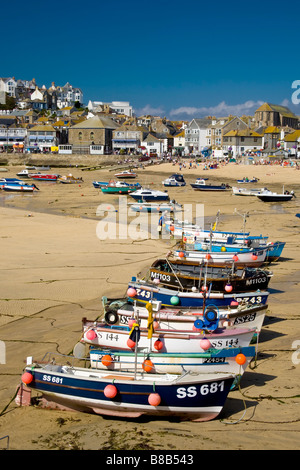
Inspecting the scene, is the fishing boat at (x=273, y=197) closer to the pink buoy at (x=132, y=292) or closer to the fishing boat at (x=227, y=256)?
the fishing boat at (x=227, y=256)

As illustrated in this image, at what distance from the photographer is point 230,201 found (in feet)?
135

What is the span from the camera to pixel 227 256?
18609 millimetres

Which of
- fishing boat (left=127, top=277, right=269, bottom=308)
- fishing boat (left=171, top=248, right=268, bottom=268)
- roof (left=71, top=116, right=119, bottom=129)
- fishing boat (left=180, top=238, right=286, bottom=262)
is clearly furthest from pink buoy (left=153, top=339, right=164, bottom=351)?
roof (left=71, top=116, right=119, bottom=129)

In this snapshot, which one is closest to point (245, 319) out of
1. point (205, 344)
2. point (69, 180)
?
point (205, 344)

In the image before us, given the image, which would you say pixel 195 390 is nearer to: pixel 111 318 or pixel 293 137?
pixel 111 318

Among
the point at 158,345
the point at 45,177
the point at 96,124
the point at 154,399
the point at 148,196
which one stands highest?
the point at 96,124

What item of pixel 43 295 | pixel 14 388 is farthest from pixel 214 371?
pixel 43 295

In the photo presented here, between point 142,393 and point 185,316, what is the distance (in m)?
3.18

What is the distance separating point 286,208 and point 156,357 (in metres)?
29.5

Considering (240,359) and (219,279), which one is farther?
(219,279)

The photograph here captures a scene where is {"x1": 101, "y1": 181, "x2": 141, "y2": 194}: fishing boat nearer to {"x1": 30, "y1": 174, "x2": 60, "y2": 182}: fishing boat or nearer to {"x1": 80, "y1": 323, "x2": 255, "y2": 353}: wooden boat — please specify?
{"x1": 30, "y1": 174, "x2": 60, "y2": 182}: fishing boat

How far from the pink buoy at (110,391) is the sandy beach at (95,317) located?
560 mm

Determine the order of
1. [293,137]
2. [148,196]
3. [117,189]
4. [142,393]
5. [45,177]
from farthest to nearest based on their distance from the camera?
[293,137] → [45,177] → [117,189] → [148,196] → [142,393]

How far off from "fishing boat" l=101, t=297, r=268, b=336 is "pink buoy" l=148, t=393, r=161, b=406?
2672 millimetres
